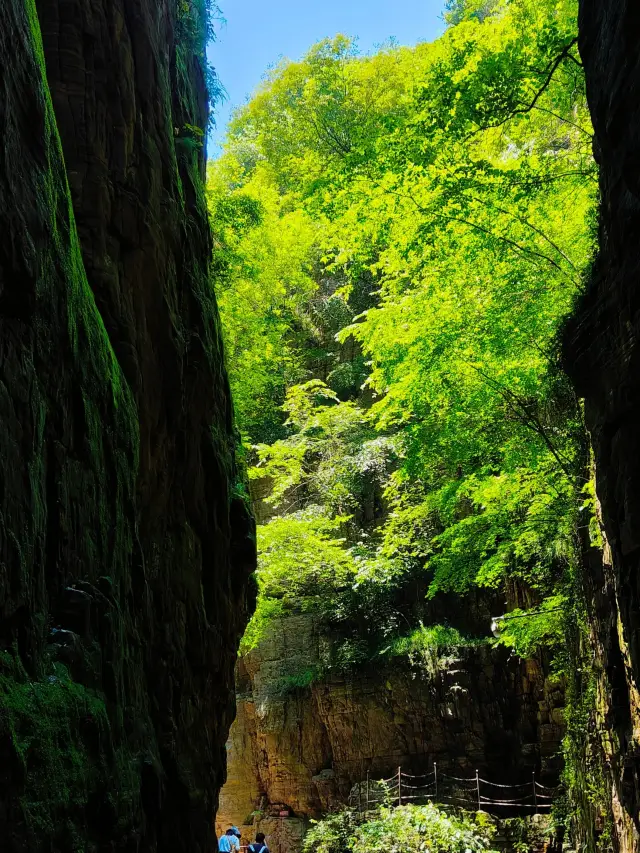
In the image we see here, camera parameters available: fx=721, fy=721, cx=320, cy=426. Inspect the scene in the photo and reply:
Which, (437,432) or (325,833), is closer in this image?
(437,432)

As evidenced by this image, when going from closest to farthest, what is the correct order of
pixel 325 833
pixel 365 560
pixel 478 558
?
1. pixel 478 558
2. pixel 325 833
3. pixel 365 560

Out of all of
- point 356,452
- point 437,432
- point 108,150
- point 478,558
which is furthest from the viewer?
point 356,452

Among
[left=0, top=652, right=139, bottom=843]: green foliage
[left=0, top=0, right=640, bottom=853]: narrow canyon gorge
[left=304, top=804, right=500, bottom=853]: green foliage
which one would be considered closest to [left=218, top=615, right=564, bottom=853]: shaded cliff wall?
[left=0, top=0, right=640, bottom=853]: narrow canyon gorge

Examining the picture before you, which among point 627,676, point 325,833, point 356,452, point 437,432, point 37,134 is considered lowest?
point 325,833

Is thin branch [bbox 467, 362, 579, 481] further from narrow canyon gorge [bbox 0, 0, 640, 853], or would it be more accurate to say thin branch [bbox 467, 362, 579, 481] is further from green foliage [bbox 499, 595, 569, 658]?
green foliage [bbox 499, 595, 569, 658]

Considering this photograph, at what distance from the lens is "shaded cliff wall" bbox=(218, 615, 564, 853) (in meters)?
17.0

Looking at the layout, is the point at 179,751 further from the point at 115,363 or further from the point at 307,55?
the point at 307,55

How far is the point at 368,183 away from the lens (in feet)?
35.5

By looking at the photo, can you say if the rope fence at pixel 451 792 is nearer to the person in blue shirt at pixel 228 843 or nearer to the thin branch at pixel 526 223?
the person in blue shirt at pixel 228 843

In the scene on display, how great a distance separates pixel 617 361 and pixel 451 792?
12.5m

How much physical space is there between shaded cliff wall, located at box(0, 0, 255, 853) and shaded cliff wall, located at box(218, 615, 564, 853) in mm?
9284

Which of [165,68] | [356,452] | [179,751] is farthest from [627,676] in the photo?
[356,452]

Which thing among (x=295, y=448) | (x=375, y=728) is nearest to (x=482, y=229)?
(x=295, y=448)

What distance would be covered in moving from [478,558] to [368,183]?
738 cm
